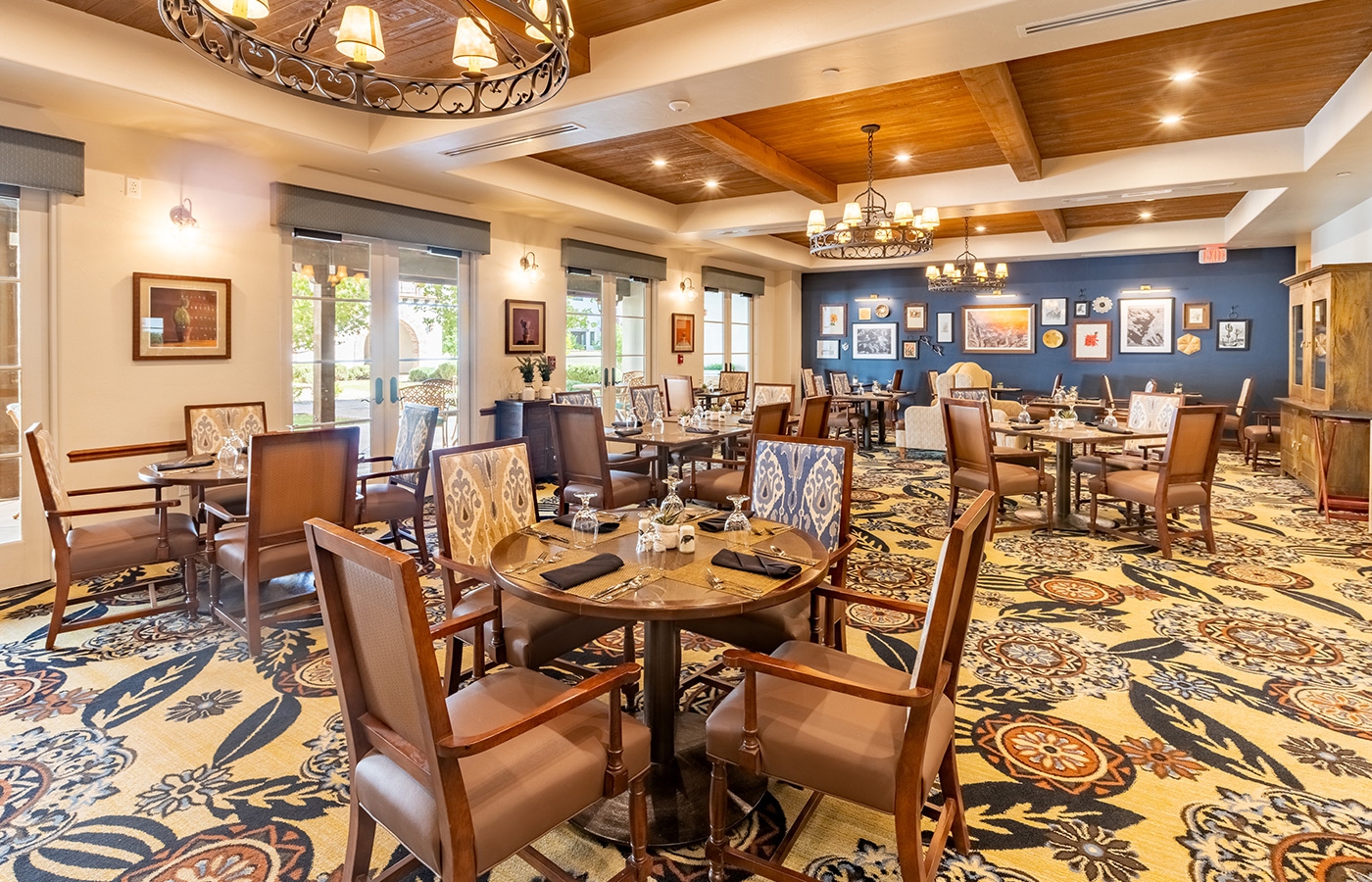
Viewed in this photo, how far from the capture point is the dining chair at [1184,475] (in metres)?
4.99

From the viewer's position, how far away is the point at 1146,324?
36.3 feet

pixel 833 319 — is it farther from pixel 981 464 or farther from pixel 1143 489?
pixel 1143 489

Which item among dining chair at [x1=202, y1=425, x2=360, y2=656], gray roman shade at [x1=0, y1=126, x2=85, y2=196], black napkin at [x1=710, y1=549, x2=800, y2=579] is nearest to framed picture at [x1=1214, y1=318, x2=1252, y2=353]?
black napkin at [x1=710, y1=549, x2=800, y2=579]

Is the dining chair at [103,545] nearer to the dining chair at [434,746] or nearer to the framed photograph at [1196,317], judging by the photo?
the dining chair at [434,746]

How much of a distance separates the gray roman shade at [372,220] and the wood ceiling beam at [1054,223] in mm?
6360

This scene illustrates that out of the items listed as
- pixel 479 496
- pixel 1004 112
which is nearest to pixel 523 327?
pixel 1004 112

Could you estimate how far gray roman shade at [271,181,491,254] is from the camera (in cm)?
548

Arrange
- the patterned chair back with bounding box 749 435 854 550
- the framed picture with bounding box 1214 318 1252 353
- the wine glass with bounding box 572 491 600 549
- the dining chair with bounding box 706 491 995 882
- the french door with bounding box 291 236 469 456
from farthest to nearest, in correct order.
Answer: the framed picture with bounding box 1214 318 1252 353
the french door with bounding box 291 236 469 456
the patterned chair back with bounding box 749 435 854 550
the wine glass with bounding box 572 491 600 549
the dining chair with bounding box 706 491 995 882

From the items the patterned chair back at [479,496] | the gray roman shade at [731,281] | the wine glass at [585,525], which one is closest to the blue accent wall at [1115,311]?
the gray roman shade at [731,281]

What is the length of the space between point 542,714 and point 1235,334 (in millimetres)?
12382

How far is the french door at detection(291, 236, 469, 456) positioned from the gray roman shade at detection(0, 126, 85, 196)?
145 centimetres

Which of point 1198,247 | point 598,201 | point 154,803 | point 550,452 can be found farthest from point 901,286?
point 154,803

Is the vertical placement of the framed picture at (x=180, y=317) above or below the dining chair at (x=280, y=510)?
above

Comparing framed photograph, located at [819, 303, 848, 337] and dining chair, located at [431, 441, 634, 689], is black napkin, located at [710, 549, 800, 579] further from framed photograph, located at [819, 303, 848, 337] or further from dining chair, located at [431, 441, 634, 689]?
framed photograph, located at [819, 303, 848, 337]
